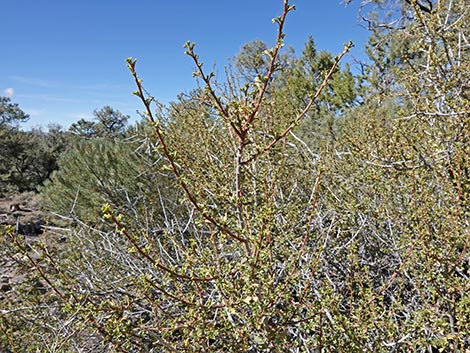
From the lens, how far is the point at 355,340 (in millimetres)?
1313

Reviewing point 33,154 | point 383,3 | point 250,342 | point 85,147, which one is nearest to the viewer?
point 250,342

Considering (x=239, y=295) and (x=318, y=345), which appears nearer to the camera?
(x=239, y=295)

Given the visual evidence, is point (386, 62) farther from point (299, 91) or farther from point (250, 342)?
point (250, 342)

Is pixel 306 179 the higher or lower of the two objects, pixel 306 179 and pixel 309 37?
the lower

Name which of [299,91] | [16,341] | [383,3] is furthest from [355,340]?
[299,91]

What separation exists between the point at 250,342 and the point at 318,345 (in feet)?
1.13

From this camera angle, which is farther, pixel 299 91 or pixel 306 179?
pixel 299 91

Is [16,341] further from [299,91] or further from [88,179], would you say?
[299,91]

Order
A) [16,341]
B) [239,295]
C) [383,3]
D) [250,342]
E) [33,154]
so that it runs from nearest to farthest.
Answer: [239,295], [250,342], [16,341], [383,3], [33,154]

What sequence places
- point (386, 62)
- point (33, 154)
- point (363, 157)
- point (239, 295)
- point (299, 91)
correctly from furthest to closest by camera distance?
1. point (33, 154)
2. point (386, 62)
3. point (299, 91)
4. point (363, 157)
5. point (239, 295)

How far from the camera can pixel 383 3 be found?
6.74 meters

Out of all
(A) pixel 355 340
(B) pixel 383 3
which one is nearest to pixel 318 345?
(A) pixel 355 340

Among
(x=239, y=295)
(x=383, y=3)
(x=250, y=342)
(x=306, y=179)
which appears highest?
(x=383, y=3)

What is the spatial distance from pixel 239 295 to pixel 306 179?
1.74m
